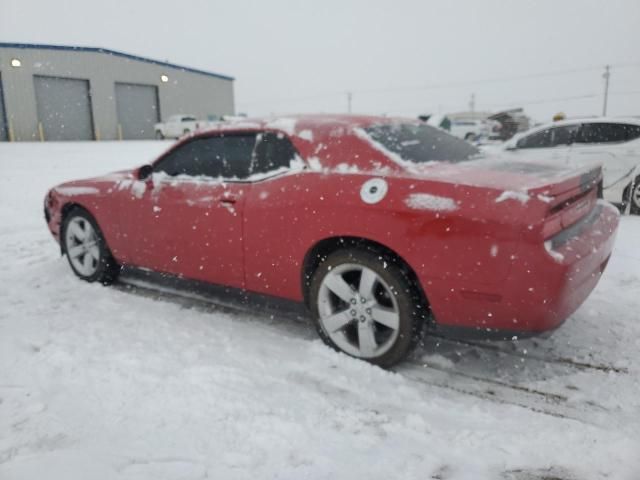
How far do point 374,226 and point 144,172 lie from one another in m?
2.23

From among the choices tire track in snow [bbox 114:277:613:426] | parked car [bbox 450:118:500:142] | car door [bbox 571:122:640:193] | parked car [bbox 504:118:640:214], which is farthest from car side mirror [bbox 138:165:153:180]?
parked car [bbox 450:118:500:142]

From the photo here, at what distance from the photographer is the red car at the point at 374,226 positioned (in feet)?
8.35

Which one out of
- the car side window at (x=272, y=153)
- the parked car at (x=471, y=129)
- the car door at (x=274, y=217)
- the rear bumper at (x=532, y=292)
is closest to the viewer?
the rear bumper at (x=532, y=292)

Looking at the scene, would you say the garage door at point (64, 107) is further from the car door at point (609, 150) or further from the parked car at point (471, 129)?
the car door at point (609, 150)

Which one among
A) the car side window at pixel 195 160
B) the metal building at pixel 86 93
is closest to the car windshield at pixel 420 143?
the car side window at pixel 195 160

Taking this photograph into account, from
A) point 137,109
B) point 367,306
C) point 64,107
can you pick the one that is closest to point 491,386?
point 367,306

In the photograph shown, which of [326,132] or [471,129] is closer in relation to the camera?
[326,132]

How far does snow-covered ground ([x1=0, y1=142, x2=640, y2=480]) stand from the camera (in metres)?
2.22

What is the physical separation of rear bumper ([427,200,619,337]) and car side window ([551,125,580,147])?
5.95m

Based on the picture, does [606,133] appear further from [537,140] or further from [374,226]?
[374,226]

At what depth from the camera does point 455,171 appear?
296cm

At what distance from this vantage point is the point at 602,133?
7.91 m

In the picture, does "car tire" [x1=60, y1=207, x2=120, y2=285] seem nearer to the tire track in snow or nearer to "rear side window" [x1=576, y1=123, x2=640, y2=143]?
the tire track in snow

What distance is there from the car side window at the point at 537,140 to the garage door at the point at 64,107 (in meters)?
27.1
